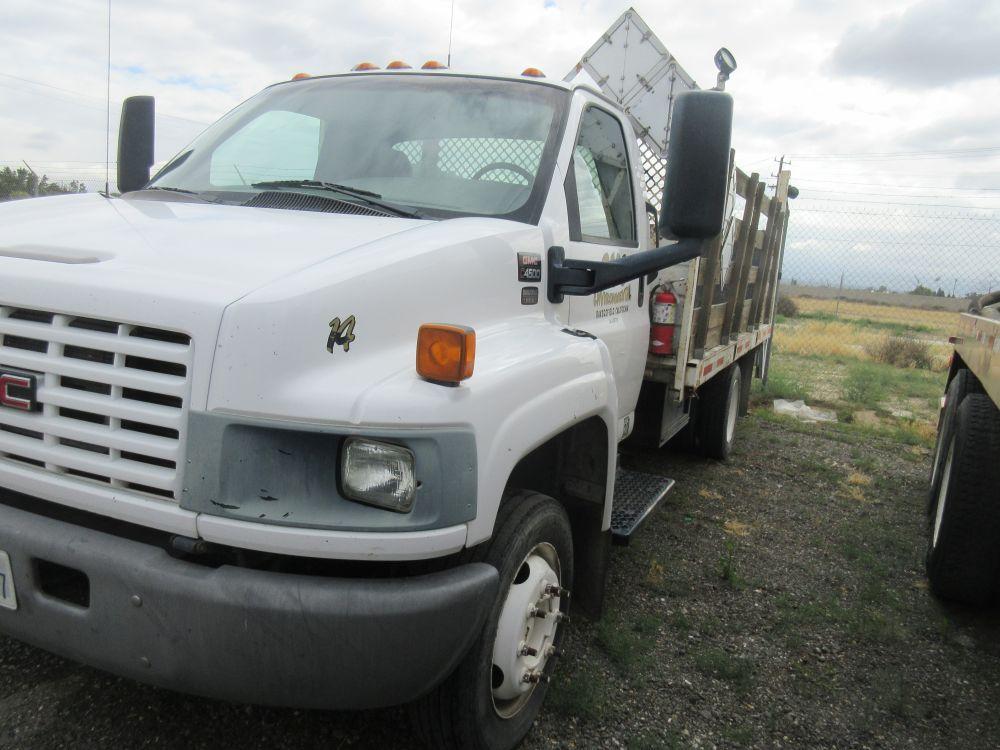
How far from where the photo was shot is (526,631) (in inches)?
97.0

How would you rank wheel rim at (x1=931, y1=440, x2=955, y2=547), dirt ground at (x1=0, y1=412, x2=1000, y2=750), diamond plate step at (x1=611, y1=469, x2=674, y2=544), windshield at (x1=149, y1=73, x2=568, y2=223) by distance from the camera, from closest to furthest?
1. dirt ground at (x1=0, y1=412, x2=1000, y2=750)
2. windshield at (x1=149, y1=73, x2=568, y2=223)
3. diamond plate step at (x1=611, y1=469, x2=674, y2=544)
4. wheel rim at (x1=931, y1=440, x2=955, y2=547)

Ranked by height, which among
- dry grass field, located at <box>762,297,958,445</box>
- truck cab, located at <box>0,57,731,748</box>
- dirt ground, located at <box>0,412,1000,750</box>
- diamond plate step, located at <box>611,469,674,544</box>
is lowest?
dirt ground, located at <box>0,412,1000,750</box>

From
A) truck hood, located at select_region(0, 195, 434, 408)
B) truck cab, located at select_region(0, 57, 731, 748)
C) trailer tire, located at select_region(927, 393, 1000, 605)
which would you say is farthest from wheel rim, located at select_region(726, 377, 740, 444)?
truck hood, located at select_region(0, 195, 434, 408)

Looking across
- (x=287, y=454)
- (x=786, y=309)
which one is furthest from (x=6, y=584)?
(x=786, y=309)

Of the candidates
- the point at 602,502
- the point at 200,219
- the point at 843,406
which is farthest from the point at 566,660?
the point at 843,406

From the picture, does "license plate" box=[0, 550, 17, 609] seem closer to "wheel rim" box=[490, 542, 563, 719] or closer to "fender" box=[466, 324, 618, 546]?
"fender" box=[466, 324, 618, 546]

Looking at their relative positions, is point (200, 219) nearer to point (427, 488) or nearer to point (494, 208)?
point (494, 208)

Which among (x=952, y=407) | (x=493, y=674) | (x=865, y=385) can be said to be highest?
(x=952, y=407)

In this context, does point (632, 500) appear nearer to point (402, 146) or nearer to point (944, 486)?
point (944, 486)

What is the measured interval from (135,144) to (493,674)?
117 inches

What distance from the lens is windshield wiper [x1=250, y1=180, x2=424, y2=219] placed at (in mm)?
2703

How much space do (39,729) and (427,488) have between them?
1.64 m

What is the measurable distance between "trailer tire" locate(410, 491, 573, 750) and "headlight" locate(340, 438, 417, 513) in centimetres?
35

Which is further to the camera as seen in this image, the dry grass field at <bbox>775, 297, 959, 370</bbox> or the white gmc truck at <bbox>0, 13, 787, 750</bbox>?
the dry grass field at <bbox>775, 297, 959, 370</bbox>
